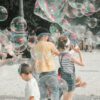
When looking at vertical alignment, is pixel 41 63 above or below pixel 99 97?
above

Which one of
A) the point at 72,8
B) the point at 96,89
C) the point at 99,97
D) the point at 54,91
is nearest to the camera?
the point at 54,91

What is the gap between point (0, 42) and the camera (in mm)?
15000

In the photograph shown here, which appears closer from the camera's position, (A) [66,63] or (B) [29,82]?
(B) [29,82]

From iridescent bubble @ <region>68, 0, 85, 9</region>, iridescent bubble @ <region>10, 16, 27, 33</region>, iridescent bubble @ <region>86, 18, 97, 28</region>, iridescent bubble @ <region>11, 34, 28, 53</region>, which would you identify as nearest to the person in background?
iridescent bubble @ <region>11, 34, 28, 53</region>

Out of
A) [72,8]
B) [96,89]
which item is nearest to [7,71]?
[72,8]

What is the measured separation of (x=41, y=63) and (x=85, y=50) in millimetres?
16737

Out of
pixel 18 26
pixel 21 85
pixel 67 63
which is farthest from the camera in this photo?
pixel 18 26

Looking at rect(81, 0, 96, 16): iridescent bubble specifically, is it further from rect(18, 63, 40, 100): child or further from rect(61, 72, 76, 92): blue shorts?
rect(18, 63, 40, 100): child

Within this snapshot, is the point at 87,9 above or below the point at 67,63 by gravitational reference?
above

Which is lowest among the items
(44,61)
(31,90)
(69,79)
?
(69,79)

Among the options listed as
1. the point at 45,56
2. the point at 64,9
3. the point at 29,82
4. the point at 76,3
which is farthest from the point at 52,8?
the point at 29,82

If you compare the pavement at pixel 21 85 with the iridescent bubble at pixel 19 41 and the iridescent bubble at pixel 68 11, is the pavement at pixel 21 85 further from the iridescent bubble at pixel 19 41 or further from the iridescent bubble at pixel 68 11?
the iridescent bubble at pixel 68 11

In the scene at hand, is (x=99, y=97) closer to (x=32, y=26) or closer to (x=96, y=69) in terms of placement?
(x=96, y=69)

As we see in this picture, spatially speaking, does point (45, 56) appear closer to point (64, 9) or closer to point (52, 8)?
point (52, 8)
